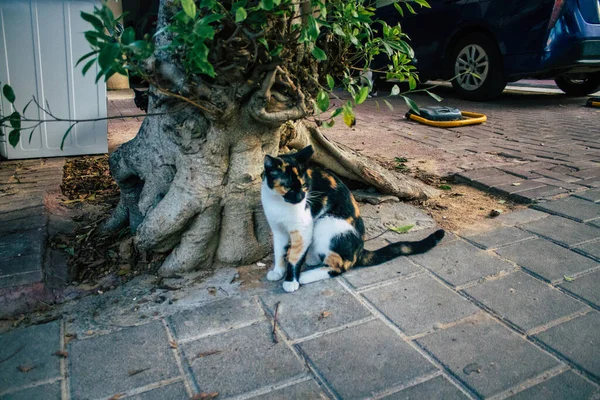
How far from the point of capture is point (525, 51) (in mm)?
7121

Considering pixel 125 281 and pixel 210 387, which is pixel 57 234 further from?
pixel 210 387

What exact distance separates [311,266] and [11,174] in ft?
9.33

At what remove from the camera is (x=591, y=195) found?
3.74 meters

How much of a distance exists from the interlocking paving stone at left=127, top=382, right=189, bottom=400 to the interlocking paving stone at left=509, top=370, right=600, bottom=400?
1.20 metres

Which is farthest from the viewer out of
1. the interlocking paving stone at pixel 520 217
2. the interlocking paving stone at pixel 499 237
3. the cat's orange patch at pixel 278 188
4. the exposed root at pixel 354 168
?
the exposed root at pixel 354 168

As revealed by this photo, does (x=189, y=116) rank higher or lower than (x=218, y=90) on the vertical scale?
lower

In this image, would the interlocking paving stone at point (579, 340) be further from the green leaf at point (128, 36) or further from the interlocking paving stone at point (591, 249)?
the green leaf at point (128, 36)

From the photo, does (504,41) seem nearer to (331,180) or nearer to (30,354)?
(331,180)

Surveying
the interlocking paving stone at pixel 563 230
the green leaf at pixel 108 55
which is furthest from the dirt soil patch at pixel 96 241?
the interlocking paving stone at pixel 563 230

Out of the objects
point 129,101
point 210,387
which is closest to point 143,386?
point 210,387

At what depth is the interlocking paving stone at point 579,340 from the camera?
6.44 ft

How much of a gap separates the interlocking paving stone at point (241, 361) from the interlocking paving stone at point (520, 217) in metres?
1.93

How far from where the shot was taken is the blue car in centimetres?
689

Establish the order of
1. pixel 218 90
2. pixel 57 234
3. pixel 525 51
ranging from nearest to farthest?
1. pixel 218 90
2. pixel 57 234
3. pixel 525 51
